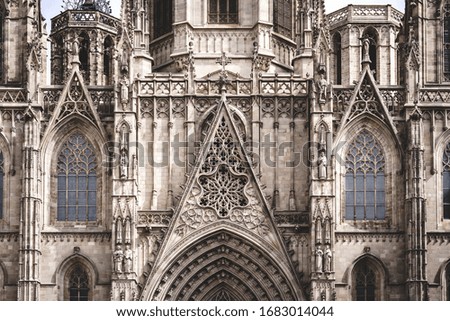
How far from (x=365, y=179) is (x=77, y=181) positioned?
1133 cm

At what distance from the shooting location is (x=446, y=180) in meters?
59.9

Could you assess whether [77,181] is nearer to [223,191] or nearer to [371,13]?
[223,191]

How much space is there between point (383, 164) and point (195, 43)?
9.50 metres

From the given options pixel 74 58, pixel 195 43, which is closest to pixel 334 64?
pixel 195 43

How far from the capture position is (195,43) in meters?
63.2

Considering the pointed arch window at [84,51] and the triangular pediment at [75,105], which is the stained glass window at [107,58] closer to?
the pointed arch window at [84,51]

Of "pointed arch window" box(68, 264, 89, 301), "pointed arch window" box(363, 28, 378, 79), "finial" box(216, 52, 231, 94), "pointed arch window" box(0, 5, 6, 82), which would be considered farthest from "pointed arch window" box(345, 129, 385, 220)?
"pointed arch window" box(363, 28, 378, 79)

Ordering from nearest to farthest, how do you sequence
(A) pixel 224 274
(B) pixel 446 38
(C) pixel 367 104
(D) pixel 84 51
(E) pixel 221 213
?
(E) pixel 221 213 < (A) pixel 224 274 < (C) pixel 367 104 < (B) pixel 446 38 < (D) pixel 84 51

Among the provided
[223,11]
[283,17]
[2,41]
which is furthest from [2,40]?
[283,17]

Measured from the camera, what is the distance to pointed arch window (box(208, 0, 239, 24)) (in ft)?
209

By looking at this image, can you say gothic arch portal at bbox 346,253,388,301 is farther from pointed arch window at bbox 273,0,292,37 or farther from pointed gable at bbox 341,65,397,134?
pointed arch window at bbox 273,0,292,37

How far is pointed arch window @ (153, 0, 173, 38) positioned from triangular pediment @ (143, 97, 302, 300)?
6931mm

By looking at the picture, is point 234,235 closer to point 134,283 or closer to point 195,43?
point 134,283

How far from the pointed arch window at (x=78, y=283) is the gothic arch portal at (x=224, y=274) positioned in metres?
2.77
